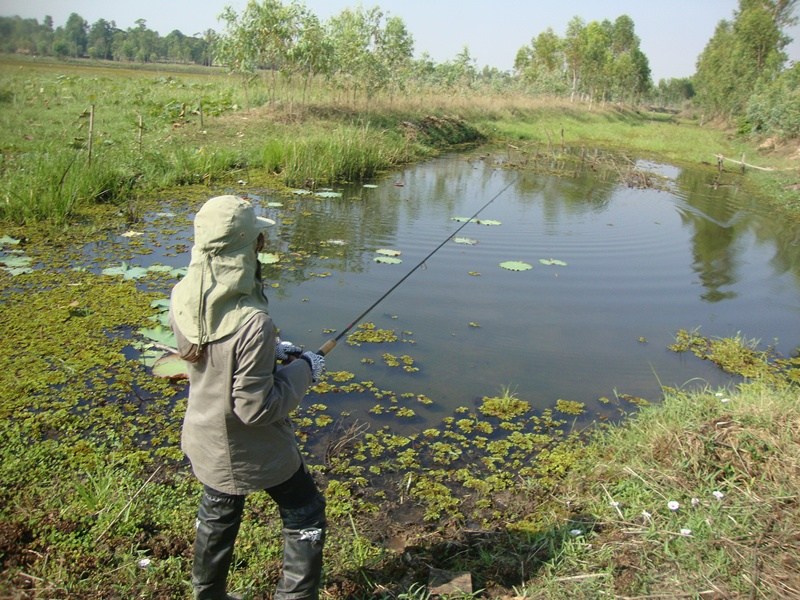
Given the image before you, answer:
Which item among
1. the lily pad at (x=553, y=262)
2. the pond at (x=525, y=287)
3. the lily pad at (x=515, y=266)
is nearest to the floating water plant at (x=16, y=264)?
the pond at (x=525, y=287)

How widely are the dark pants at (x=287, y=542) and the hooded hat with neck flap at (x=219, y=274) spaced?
674 millimetres

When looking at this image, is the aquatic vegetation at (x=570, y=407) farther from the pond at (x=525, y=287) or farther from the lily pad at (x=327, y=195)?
the lily pad at (x=327, y=195)

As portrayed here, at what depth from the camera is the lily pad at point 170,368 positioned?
15.1ft

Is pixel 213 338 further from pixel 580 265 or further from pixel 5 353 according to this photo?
pixel 580 265

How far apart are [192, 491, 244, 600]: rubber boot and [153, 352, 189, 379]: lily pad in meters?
2.33

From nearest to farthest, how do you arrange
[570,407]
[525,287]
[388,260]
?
[570,407]
[525,287]
[388,260]

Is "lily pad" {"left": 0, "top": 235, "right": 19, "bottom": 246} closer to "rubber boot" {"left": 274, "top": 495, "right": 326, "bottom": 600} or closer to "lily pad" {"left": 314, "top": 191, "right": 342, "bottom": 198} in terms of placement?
"lily pad" {"left": 314, "top": 191, "right": 342, "bottom": 198}

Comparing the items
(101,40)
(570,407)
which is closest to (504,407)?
(570,407)

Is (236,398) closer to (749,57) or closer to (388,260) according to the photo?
(388,260)

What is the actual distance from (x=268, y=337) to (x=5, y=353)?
356cm

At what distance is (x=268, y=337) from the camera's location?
2127 mm

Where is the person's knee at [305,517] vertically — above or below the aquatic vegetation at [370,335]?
above

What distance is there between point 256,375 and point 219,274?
1.17 feet

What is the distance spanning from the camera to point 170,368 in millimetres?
4672
